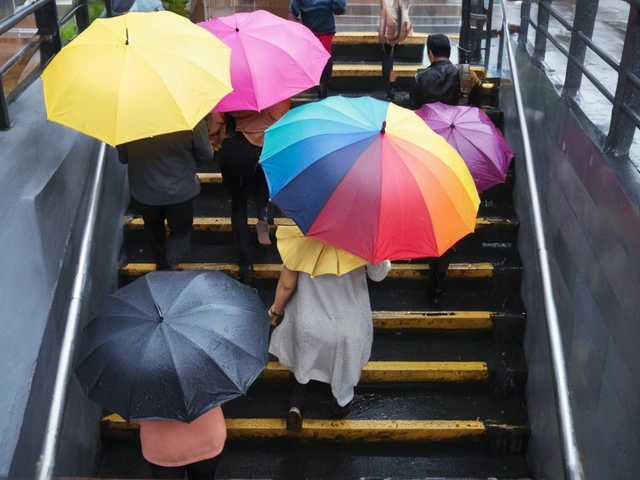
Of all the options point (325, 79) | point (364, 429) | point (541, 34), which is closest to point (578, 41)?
point (541, 34)

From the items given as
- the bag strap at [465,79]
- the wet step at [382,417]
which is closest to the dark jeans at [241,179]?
the wet step at [382,417]

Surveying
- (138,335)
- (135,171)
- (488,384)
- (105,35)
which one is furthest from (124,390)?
(488,384)

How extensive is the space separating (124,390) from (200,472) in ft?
2.76

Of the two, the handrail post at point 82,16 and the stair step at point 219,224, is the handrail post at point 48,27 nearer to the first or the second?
the handrail post at point 82,16

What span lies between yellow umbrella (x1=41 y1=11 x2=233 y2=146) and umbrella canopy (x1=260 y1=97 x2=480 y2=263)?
0.63 m

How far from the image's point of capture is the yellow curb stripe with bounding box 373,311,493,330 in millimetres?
4742

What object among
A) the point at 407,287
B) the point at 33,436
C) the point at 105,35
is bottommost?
the point at 407,287

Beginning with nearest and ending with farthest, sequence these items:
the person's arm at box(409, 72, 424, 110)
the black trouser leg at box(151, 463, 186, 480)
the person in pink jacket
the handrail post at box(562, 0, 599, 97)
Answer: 1. the person in pink jacket
2. the black trouser leg at box(151, 463, 186, 480)
3. the handrail post at box(562, 0, 599, 97)
4. the person's arm at box(409, 72, 424, 110)

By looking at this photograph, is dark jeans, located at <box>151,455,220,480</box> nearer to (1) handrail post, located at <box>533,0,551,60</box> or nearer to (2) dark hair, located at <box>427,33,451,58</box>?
(2) dark hair, located at <box>427,33,451,58</box>

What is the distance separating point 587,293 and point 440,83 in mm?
2031

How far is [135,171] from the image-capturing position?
4117 mm

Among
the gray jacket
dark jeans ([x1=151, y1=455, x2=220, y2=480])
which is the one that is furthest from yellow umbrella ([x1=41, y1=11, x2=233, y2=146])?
dark jeans ([x1=151, y1=455, x2=220, y2=480])

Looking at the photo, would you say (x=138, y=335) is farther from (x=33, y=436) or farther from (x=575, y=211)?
(x=575, y=211)

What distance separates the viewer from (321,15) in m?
6.06
